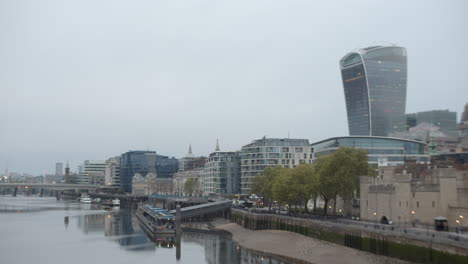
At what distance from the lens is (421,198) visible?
65.3 meters

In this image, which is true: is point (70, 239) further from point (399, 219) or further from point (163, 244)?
point (399, 219)

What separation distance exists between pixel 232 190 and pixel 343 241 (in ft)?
387

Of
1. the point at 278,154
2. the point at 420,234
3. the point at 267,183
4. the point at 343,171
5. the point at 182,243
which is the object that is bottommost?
the point at 182,243

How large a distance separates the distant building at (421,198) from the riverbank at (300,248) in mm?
10914

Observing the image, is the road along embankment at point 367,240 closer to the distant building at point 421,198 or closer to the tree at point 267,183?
the distant building at point 421,198

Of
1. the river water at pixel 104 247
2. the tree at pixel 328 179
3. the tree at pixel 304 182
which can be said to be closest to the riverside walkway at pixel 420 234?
the river water at pixel 104 247

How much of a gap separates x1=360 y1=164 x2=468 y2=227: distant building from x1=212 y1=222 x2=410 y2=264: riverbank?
10.9 m

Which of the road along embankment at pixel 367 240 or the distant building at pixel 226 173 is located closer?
the road along embankment at pixel 367 240

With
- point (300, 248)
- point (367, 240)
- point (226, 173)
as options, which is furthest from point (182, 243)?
point (226, 173)

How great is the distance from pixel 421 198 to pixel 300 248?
19.5m

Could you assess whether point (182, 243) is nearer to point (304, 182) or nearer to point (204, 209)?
point (304, 182)

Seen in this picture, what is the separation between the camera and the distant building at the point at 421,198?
2458 inches

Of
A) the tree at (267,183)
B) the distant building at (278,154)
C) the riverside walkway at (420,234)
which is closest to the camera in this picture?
the riverside walkway at (420,234)

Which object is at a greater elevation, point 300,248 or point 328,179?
point 328,179
